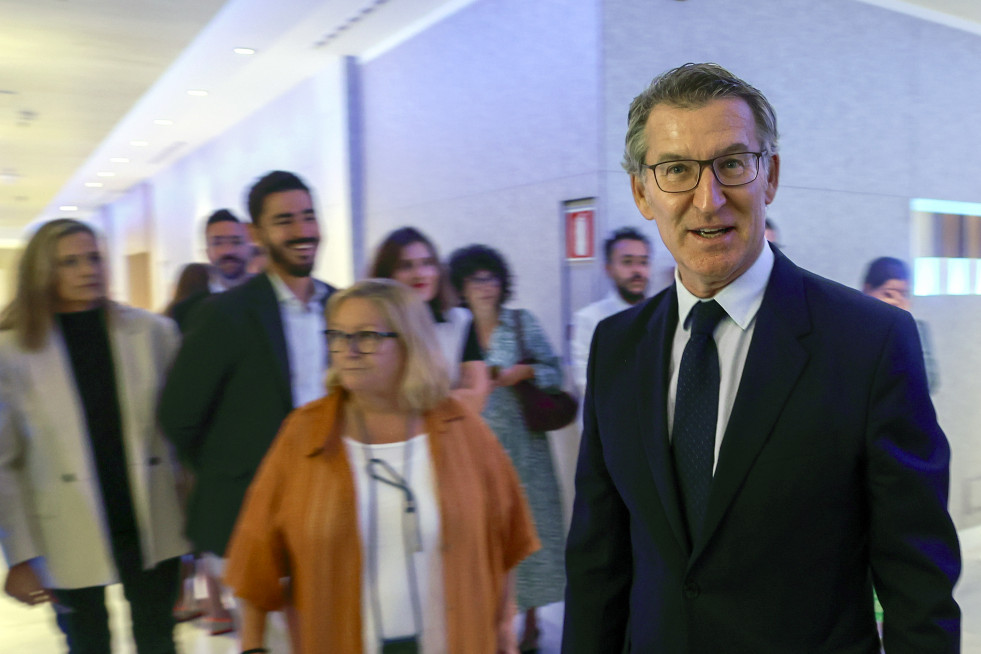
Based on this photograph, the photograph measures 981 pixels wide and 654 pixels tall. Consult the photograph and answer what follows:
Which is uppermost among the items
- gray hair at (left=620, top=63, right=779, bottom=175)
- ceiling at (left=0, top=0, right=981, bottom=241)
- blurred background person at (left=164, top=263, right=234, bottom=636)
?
ceiling at (left=0, top=0, right=981, bottom=241)

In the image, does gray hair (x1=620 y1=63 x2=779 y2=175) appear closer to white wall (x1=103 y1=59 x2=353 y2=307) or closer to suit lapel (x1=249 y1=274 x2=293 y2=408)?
suit lapel (x1=249 y1=274 x2=293 y2=408)

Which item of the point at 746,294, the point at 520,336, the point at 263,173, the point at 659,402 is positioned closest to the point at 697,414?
the point at 659,402

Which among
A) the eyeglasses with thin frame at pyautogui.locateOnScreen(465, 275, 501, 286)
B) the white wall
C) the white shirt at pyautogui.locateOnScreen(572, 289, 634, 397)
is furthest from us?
the white wall

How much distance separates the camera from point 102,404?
2699 millimetres

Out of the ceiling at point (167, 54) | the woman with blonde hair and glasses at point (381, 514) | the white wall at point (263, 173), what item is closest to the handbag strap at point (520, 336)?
the woman with blonde hair and glasses at point (381, 514)

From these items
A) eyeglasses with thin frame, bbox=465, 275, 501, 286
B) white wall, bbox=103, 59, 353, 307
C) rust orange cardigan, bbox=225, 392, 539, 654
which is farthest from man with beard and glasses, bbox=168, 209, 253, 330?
rust orange cardigan, bbox=225, 392, 539, 654

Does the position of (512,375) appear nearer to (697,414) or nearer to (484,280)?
(484,280)

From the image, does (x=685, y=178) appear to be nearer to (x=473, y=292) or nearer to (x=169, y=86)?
(x=473, y=292)

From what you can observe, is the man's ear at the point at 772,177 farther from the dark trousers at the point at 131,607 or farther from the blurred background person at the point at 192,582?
the blurred background person at the point at 192,582

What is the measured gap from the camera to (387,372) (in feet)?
6.58

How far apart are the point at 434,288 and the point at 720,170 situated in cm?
223

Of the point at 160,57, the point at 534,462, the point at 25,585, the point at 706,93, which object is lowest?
the point at 25,585

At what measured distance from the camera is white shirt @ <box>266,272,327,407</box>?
99.9 inches

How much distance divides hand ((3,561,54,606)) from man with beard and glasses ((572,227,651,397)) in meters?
2.33
